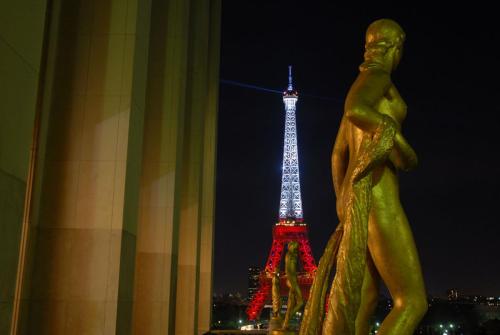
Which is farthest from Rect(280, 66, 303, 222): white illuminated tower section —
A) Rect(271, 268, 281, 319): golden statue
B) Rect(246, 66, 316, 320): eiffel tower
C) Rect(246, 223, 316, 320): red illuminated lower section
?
Rect(271, 268, 281, 319): golden statue

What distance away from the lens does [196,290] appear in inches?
647

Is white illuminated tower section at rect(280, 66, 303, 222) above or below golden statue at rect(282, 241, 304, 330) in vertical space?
above

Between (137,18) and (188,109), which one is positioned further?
(188,109)

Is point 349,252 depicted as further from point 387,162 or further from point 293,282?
point 293,282

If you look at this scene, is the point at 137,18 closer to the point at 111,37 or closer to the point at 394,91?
the point at 111,37

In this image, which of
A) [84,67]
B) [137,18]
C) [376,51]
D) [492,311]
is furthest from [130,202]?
[492,311]

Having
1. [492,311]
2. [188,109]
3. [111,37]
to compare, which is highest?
[188,109]

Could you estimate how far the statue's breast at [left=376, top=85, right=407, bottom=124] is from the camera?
463 cm

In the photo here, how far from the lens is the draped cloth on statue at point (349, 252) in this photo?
12.8ft

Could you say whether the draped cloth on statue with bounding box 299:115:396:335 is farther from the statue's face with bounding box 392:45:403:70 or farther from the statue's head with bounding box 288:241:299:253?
the statue's head with bounding box 288:241:299:253

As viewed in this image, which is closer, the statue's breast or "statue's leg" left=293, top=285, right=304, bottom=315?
the statue's breast

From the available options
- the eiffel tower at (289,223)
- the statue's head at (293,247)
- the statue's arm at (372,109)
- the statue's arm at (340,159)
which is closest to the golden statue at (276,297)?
the statue's head at (293,247)

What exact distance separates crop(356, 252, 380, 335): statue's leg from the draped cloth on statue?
338 millimetres

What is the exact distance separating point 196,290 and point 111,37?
1002 centimetres
